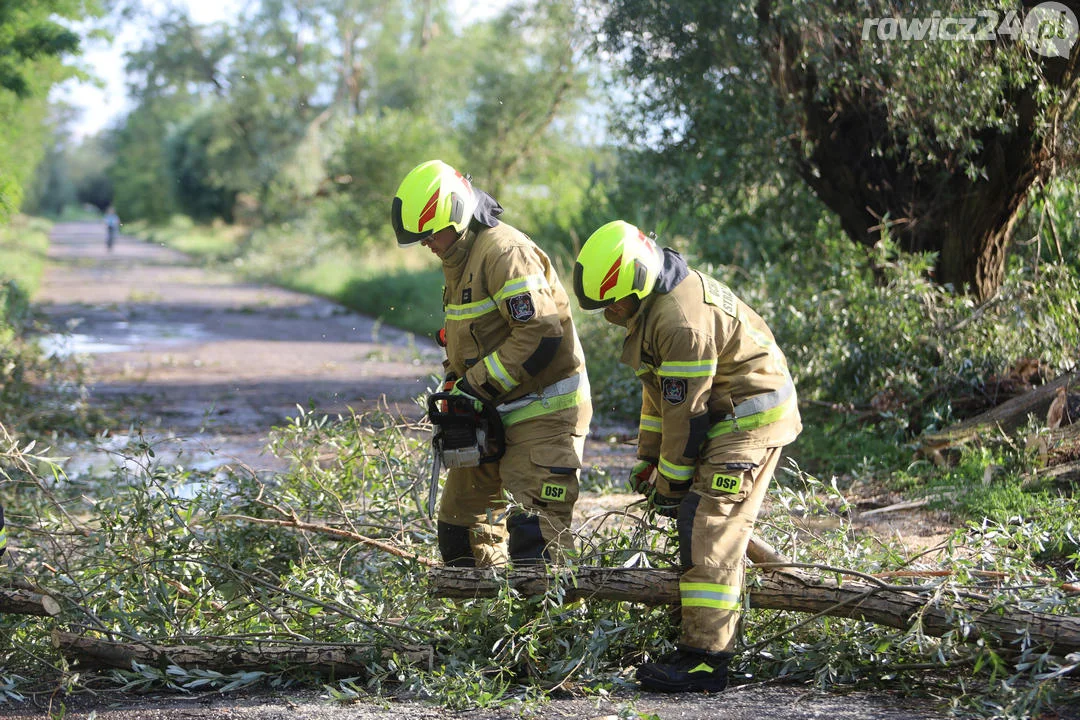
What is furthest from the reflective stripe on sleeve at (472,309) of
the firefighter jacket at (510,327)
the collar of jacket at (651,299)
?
the collar of jacket at (651,299)

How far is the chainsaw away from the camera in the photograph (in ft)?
14.5

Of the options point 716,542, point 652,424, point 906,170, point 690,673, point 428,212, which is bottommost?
point 690,673

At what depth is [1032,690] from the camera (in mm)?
3281

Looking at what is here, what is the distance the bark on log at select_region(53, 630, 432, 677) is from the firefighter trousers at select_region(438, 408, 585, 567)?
64cm

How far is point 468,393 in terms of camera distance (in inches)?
175

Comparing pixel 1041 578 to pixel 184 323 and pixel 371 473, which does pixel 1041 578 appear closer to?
pixel 371 473

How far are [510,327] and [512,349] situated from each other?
0.54 feet

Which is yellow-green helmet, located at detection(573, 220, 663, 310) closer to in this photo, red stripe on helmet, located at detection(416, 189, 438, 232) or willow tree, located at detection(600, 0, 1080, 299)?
red stripe on helmet, located at detection(416, 189, 438, 232)

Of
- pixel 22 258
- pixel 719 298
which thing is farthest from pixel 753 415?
pixel 22 258

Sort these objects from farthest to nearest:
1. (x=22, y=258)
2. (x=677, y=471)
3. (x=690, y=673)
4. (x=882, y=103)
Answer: (x=22, y=258)
(x=882, y=103)
(x=677, y=471)
(x=690, y=673)

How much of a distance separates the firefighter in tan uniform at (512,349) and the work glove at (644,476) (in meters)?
0.25

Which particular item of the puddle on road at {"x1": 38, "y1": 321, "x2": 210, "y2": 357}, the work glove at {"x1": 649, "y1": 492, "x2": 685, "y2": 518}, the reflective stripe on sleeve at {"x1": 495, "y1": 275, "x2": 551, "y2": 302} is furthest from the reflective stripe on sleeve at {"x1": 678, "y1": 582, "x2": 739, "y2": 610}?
the puddle on road at {"x1": 38, "y1": 321, "x2": 210, "y2": 357}

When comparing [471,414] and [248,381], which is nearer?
[471,414]

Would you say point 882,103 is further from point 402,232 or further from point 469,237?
point 402,232
